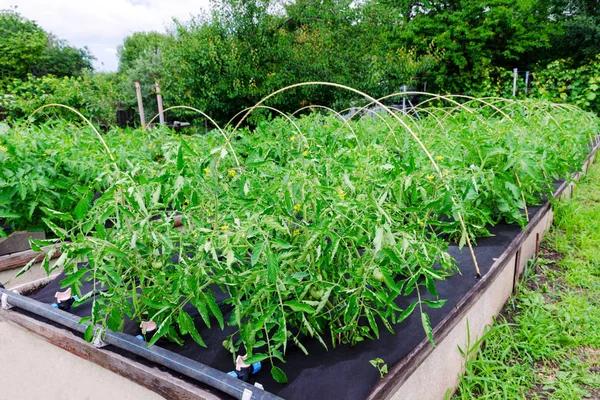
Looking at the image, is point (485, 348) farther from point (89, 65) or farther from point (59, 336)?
point (89, 65)

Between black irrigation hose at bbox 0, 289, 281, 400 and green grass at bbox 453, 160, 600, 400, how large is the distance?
3.52 feet

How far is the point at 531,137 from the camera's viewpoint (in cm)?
280

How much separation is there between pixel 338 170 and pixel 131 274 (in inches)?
37.6

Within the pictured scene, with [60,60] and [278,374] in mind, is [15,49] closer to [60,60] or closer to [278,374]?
[60,60]

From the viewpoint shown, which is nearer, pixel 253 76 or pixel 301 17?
pixel 253 76

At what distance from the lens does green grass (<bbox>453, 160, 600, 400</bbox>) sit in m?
1.84

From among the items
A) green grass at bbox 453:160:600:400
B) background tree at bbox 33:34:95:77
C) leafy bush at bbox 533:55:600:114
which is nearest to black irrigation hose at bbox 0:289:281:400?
green grass at bbox 453:160:600:400

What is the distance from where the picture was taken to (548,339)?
213 centimetres

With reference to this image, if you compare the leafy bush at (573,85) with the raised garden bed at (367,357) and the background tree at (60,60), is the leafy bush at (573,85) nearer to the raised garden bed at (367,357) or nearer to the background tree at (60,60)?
the raised garden bed at (367,357)

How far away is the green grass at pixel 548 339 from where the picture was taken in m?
1.84

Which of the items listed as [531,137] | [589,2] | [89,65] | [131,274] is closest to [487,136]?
[531,137]

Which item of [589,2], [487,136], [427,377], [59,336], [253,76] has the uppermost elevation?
[589,2]

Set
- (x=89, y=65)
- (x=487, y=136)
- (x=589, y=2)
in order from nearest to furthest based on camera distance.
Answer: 1. (x=487, y=136)
2. (x=589, y=2)
3. (x=89, y=65)

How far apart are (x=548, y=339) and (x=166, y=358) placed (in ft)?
6.16
